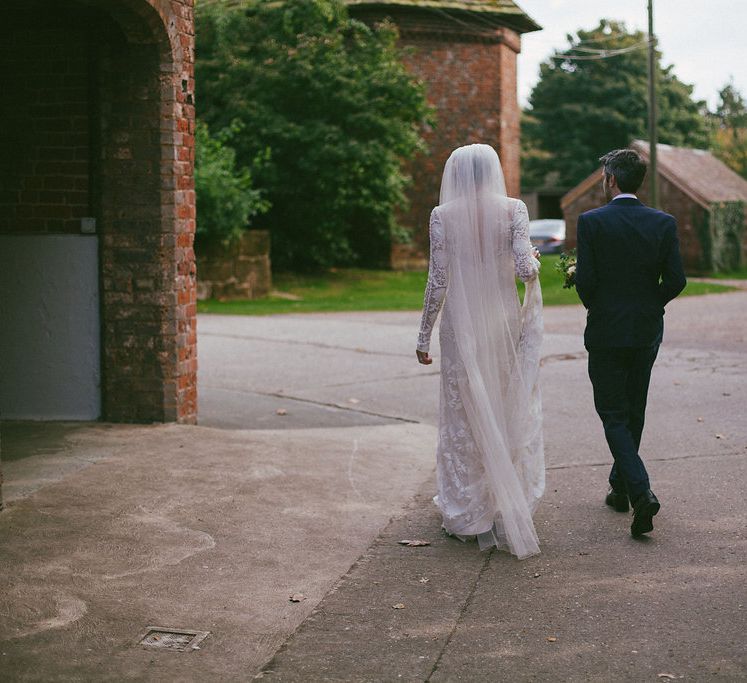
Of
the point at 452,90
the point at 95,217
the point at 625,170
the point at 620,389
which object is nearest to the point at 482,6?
the point at 452,90

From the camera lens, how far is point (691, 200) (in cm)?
Answer: 3397

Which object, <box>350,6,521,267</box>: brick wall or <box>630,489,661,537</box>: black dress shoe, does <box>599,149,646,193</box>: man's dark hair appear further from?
<box>350,6,521,267</box>: brick wall

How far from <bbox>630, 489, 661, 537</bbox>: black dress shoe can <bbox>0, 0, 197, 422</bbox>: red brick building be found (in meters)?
3.90

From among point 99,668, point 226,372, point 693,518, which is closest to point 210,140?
point 226,372

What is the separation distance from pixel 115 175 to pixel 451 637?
5.07 metres

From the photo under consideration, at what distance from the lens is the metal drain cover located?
415 centimetres

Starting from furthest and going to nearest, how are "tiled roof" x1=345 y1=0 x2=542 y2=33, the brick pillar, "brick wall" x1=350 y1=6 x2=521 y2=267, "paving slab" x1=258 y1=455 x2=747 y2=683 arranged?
1. "brick wall" x1=350 y1=6 x2=521 y2=267
2. "tiled roof" x1=345 y1=0 x2=542 y2=33
3. the brick pillar
4. "paving slab" x1=258 y1=455 x2=747 y2=683

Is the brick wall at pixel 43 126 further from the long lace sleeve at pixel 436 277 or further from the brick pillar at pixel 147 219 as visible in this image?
the long lace sleeve at pixel 436 277

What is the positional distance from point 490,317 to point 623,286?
0.72 metres

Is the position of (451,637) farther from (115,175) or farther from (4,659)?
(115,175)

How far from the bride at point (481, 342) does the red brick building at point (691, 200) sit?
1143 inches

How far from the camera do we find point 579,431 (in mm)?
8625

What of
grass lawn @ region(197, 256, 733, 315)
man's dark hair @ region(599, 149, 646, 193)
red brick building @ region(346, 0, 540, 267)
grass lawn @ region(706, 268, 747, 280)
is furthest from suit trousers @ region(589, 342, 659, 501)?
grass lawn @ region(706, 268, 747, 280)

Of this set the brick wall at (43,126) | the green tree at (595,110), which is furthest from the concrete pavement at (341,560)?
the green tree at (595,110)
